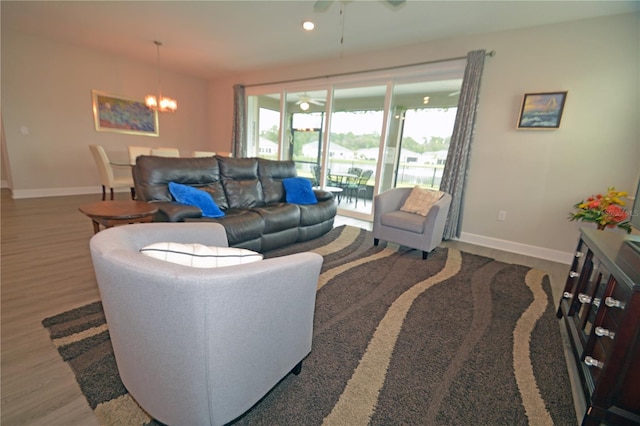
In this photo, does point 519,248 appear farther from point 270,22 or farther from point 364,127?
point 270,22

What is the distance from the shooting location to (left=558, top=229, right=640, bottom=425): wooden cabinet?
108cm

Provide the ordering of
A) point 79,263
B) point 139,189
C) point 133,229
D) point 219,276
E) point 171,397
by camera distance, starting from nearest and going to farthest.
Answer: point 219,276
point 171,397
point 133,229
point 79,263
point 139,189

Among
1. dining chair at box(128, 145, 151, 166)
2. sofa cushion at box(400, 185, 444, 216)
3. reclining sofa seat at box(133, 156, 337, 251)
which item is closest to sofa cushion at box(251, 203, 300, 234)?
reclining sofa seat at box(133, 156, 337, 251)

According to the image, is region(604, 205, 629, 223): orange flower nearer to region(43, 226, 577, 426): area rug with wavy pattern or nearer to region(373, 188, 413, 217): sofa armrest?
region(43, 226, 577, 426): area rug with wavy pattern

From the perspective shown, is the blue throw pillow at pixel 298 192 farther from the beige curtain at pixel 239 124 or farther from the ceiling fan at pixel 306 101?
the beige curtain at pixel 239 124

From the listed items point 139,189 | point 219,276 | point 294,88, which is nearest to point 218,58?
point 294,88

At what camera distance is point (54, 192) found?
514 cm

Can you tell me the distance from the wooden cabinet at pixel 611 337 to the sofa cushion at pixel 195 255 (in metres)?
1.49

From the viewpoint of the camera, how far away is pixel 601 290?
142cm

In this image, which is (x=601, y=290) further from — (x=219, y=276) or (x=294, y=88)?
(x=294, y=88)

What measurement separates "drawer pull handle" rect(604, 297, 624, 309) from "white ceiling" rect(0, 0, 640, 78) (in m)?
2.99

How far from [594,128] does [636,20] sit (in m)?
1.05

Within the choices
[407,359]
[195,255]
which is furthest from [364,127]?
[195,255]

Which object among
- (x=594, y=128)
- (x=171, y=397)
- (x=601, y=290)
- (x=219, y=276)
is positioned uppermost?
(x=594, y=128)
